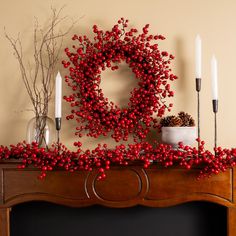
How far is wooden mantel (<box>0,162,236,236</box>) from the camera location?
217cm

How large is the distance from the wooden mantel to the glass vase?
0.52 feet

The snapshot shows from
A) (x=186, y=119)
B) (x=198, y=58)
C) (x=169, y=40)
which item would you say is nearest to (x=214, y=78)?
(x=198, y=58)

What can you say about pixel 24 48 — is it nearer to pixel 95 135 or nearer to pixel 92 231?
pixel 95 135

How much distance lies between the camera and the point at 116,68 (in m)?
2.40

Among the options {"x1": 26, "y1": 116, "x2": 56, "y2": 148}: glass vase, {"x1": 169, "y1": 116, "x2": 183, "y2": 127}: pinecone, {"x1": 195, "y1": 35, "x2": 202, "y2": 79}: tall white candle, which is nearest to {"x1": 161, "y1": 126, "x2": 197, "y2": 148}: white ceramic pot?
{"x1": 169, "y1": 116, "x2": 183, "y2": 127}: pinecone

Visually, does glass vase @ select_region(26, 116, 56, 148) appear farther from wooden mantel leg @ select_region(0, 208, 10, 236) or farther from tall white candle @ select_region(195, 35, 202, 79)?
tall white candle @ select_region(195, 35, 202, 79)

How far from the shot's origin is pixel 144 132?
2.36m

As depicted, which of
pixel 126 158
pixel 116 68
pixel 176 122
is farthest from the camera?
pixel 116 68

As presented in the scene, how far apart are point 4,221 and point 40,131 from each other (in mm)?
495

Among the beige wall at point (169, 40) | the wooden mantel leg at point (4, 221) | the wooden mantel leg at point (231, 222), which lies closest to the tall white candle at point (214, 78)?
the beige wall at point (169, 40)

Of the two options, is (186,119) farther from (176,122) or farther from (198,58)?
(198,58)

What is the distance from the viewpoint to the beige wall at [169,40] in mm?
2426

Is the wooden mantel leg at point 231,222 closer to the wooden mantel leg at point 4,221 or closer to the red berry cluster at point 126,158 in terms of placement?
the red berry cluster at point 126,158

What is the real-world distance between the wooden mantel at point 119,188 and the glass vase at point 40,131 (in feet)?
0.52
